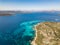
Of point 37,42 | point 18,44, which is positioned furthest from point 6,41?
point 37,42

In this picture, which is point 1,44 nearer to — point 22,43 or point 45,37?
point 22,43

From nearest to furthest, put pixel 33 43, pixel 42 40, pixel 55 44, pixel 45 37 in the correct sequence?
pixel 55 44 < pixel 33 43 < pixel 42 40 < pixel 45 37

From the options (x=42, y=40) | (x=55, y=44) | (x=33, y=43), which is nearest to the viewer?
(x=55, y=44)

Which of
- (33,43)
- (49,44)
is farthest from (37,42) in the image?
(49,44)

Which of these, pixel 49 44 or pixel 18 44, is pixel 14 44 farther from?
pixel 49 44

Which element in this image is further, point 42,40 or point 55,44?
point 42,40

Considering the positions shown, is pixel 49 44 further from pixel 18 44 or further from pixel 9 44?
pixel 9 44

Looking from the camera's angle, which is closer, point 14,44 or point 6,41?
point 14,44

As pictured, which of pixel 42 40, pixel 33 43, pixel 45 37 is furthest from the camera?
pixel 45 37

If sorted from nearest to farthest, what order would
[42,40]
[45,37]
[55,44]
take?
[55,44] → [42,40] → [45,37]
